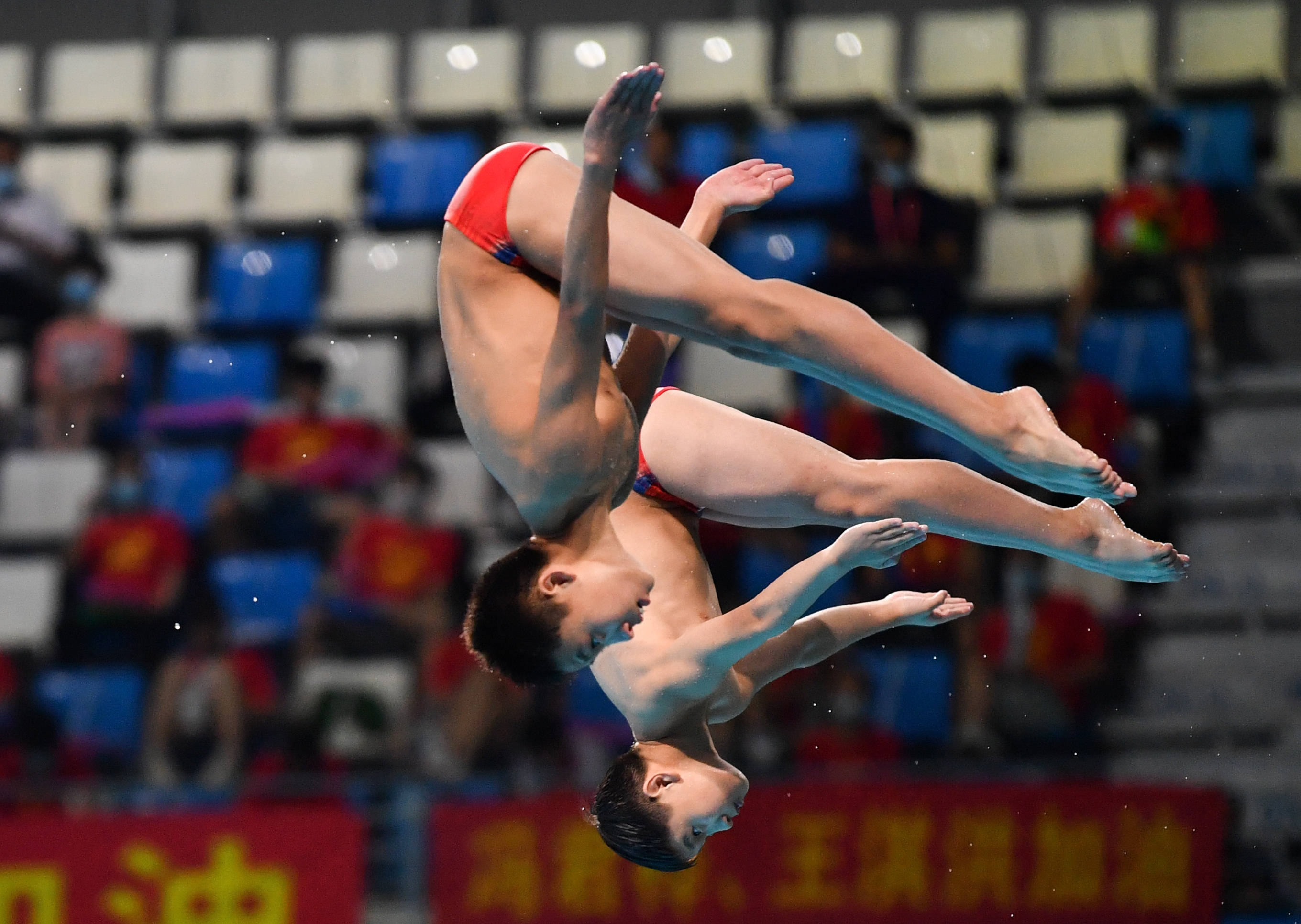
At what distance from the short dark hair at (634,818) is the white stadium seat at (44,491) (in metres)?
4.15

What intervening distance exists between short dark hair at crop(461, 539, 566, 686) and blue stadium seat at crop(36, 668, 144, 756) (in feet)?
12.0

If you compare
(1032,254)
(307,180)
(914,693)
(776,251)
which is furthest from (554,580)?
(307,180)

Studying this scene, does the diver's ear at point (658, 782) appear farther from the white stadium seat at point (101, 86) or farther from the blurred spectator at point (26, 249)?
the white stadium seat at point (101, 86)

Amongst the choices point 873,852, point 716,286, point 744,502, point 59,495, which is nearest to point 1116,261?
point 873,852

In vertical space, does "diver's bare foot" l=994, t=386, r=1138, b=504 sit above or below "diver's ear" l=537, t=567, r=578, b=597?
above

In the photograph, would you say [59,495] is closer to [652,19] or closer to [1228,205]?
[652,19]

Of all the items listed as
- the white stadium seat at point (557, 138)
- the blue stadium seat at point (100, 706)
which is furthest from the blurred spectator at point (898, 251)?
the blue stadium seat at point (100, 706)

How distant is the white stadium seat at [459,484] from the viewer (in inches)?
282

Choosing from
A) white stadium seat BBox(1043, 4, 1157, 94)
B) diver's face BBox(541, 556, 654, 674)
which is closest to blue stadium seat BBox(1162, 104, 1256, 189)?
white stadium seat BBox(1043, 4, 1157, 94)

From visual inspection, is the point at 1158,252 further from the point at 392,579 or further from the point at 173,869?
the point at 173,869

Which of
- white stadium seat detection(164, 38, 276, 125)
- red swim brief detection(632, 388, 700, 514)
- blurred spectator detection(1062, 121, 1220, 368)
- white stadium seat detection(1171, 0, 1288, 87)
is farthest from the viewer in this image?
white stadium seat detection(164, 38, 276, 125)

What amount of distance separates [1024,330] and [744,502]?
329cm

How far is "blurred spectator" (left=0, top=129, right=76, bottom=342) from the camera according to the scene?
7.77 m

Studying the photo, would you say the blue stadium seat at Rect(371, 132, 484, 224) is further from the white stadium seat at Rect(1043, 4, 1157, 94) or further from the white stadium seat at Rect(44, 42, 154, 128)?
the white stadium seat at Rect(1043, 4, 1157, 94)
